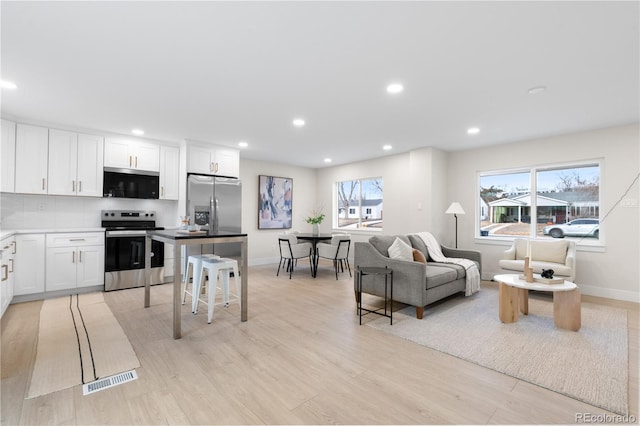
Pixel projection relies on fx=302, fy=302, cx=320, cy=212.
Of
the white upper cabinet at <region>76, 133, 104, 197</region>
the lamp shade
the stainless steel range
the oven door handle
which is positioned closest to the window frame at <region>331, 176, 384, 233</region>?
the lamp shade

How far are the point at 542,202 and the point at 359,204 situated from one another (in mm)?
3582

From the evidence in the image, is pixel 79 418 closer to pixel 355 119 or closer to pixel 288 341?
pixel 288 341

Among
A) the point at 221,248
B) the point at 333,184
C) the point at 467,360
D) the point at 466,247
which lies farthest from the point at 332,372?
the point at 333,184

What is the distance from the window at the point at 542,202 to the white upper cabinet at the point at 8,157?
23.9 feet

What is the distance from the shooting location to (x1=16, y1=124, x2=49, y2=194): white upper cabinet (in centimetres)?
403

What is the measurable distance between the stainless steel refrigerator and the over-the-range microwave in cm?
56

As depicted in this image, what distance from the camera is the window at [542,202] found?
4.62 metres

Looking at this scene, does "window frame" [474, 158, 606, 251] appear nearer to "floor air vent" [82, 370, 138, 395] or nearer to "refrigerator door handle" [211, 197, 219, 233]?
"refrigerator door handle" [211, 197, 219, 233]

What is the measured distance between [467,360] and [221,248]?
4.30 metres

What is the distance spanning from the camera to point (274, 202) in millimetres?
7285

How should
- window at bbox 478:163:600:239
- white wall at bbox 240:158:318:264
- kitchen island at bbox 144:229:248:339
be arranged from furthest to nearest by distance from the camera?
Answer: white wall at bbox 240:158:318:264 < window at bbox 478:163:600:239 < kitchen island at bbox 144:229:248:339

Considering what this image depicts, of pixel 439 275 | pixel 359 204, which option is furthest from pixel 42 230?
pixel 359 204

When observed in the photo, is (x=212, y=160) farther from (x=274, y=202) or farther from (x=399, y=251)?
(x=399, y=251)

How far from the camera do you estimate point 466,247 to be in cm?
580
